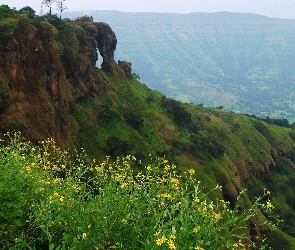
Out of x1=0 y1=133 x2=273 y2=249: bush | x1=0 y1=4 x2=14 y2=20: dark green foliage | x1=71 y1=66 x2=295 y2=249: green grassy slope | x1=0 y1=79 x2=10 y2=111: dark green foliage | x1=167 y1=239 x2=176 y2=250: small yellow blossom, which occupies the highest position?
x1=0 y1=4 x2=14 y2=20: dark green foliage

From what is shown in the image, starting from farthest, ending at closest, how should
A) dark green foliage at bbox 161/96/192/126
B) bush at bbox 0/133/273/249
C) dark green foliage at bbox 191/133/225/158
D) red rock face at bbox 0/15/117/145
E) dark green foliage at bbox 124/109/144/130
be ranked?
dark green foliage at bbox 161/96/192/126
dark green foliage at bbox 191/133/225/158
dark green foliage at bbox 124/109/144/130
red rock face at bbox 0/15/117/145
bush at bbox 0/133/273/249

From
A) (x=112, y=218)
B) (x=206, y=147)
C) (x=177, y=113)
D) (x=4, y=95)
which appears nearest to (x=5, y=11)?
(x=4, y=95)

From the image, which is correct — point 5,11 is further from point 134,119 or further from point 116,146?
point 134,119

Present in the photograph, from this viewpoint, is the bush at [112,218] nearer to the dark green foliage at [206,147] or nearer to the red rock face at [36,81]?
the red rock face at [36,81]

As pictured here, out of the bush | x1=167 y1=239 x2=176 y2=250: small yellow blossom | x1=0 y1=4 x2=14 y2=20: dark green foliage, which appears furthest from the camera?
x1=0 y1=4 x2=14 y2=20: dark green foliage

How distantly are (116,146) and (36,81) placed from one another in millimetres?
Result: 14338

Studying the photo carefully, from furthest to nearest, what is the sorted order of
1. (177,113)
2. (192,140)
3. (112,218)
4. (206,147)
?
1. (177,113)
2. (192,140)
3. (206,147)
4. (112,218)

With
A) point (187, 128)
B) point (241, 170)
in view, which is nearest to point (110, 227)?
point (187, 128)

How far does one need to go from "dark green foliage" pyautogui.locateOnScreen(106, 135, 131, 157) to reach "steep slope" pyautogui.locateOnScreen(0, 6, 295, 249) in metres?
0.14

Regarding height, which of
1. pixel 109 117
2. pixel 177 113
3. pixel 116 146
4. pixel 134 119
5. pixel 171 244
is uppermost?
pixel 171 244

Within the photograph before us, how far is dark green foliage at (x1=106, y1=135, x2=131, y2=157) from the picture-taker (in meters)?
47.0

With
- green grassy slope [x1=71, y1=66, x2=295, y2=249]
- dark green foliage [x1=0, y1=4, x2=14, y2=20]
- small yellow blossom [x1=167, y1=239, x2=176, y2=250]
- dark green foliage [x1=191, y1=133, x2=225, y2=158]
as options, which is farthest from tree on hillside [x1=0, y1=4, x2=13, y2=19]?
small yellow blossom [x1=167, y1=239, x2=176, y2=250]

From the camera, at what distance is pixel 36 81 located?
127ft

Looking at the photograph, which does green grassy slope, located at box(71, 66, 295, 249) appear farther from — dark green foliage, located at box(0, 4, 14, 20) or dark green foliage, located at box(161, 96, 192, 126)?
dark green foliage, located at box(0, 4, 14, 20)
